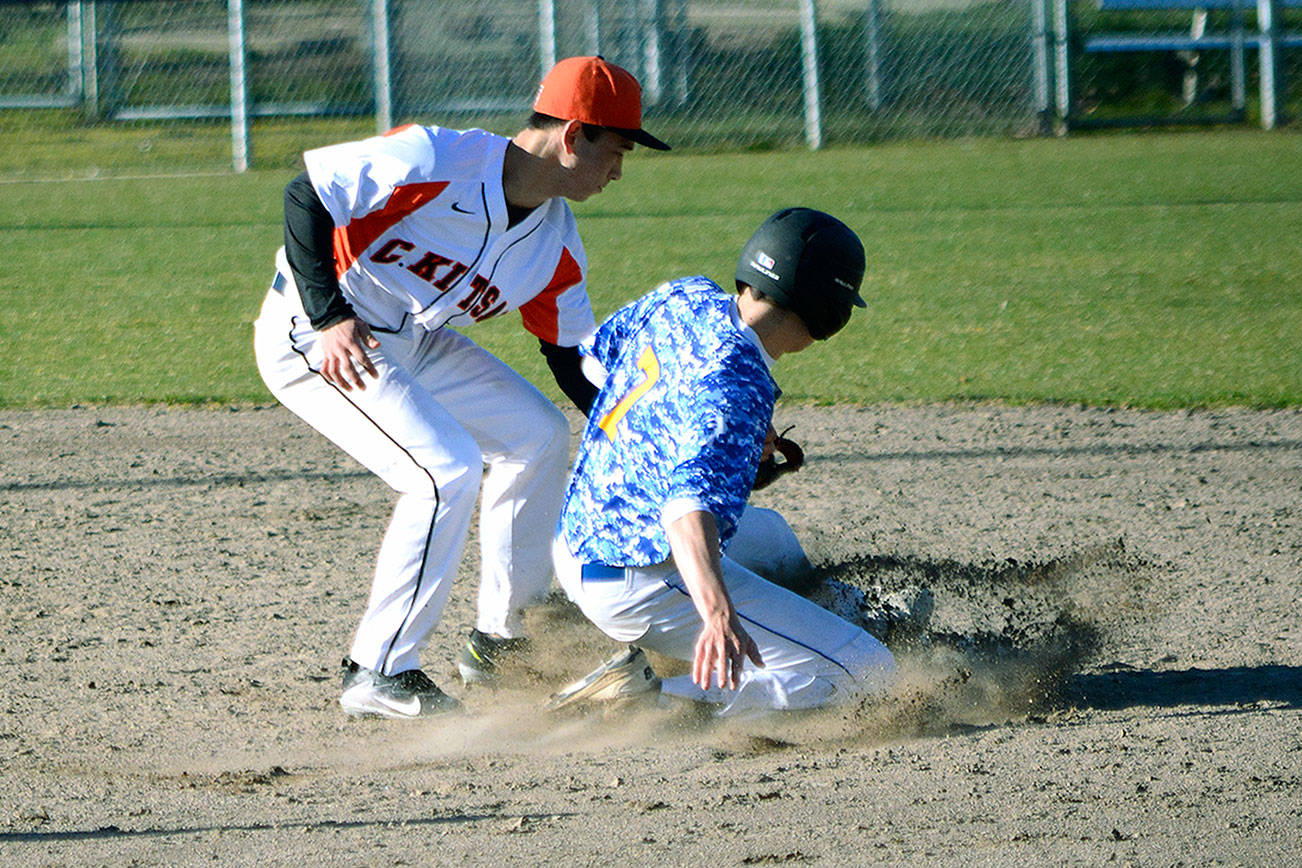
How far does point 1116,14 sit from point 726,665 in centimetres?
2546

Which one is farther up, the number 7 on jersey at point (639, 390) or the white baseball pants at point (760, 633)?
the number 7 on jersey at point (639, 390)

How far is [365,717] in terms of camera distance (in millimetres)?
4059

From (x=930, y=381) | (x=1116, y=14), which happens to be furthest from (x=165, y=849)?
(x=1116, y=14)

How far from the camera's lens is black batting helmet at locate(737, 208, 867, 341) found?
3.55 metres

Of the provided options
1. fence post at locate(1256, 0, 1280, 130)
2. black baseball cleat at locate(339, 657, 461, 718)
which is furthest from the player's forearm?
fence post at locate(1256, 0, 1280, 130)

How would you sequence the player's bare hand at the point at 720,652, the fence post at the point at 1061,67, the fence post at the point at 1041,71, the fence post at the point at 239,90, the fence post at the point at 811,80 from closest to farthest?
the player's bare hand at the point at 720,652 < the fence post at the point at 239,90 < the fence post at the point at 811,80 < the fence post at the point at 1061,67 < the fence post at the point at 1041,71

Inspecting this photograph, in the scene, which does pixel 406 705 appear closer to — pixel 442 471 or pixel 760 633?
pixel 442 471

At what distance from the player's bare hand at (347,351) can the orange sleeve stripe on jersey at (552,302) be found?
561 millimetres

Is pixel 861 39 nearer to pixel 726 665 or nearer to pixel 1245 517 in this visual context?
pixel 1245 517

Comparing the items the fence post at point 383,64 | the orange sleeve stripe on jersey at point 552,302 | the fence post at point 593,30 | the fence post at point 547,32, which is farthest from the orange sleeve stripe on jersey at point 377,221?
the fence post at point 593,30

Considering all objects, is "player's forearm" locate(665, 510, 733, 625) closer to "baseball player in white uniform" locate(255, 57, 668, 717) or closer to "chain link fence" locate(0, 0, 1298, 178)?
"baseball player in white uniform" locate(255, 57, 668, 717)

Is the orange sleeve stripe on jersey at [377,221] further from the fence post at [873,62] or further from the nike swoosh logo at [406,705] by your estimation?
the fence post at [873,62]

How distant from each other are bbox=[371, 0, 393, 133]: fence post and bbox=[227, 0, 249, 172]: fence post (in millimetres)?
1853

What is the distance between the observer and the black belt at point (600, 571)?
3719 mm
